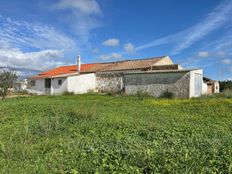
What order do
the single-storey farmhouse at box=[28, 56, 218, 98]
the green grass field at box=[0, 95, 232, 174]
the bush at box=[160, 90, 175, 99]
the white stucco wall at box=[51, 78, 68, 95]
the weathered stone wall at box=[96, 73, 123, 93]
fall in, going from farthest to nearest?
the white stucco wall at box=[51, 78, 68, 95], the weathered stone wall at box=[96, 73, 123, 93], the bush at box=[160, 90, 175, 99], the single-storey farmhouse at box=[28, 56, 218, 98], the green grass field at box=[0, 95, 232, 174]

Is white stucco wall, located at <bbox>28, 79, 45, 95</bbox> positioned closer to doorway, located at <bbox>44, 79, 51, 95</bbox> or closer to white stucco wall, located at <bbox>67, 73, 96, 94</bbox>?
doorway, located at <bbox>44, 79, 51, 95</bbox>

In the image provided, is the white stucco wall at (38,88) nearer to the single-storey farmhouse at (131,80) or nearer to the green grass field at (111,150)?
the single-storey farmhouse at (131,80)

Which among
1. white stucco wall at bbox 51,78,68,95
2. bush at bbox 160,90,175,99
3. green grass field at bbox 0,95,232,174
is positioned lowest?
green grass field at bbox 0,95,232,174

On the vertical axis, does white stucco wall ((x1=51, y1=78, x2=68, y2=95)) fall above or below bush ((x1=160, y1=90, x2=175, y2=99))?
above

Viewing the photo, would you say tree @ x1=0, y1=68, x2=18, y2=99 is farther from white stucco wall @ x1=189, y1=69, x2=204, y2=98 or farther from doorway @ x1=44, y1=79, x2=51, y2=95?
white stucco wall @ x1=189, y1=69, x2=204, y2=98

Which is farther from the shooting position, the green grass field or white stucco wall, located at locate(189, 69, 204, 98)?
white stucco wall, located at locate(189, 69, 204, 98)

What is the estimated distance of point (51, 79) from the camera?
1188 inches

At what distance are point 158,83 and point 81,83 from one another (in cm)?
1007

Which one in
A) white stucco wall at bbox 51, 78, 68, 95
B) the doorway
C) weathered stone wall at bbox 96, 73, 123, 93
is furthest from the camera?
the doorway

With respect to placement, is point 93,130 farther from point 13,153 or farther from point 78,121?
point 13,153

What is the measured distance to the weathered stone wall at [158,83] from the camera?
20.8m

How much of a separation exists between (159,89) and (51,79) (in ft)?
48.2

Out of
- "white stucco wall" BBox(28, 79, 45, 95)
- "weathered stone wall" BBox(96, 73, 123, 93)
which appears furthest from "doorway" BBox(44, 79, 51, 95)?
"weathered stone wall" BBox(96, 73, 123, 93)

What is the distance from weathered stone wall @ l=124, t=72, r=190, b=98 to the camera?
20.8 metres
